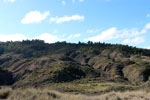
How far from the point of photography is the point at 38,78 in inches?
1986

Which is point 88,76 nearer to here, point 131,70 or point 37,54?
point 131,70

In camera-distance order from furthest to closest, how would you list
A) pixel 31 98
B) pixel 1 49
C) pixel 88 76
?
1. pixel 1 49
2. pixel 88 76
3. pixel 31 98

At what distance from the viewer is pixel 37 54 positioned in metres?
104

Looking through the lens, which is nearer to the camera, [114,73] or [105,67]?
[114,73]

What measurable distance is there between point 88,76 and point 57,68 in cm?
975

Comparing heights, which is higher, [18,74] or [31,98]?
[31,98]

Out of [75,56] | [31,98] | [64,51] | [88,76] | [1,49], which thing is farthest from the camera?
[1,49]

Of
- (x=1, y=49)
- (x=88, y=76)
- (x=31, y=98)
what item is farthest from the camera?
(x=1, y=49)

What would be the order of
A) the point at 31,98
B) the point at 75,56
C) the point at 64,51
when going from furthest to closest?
the point at 64,51 < the point at 75,56 < the point at 31,98

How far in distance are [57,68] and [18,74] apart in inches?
543

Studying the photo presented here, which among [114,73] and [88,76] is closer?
[88,76]

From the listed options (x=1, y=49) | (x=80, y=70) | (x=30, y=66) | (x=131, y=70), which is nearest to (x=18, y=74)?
(x=30, y=66)

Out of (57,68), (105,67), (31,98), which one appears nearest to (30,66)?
(57,68)

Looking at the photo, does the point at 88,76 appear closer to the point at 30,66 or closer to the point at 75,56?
the point at 30,66
